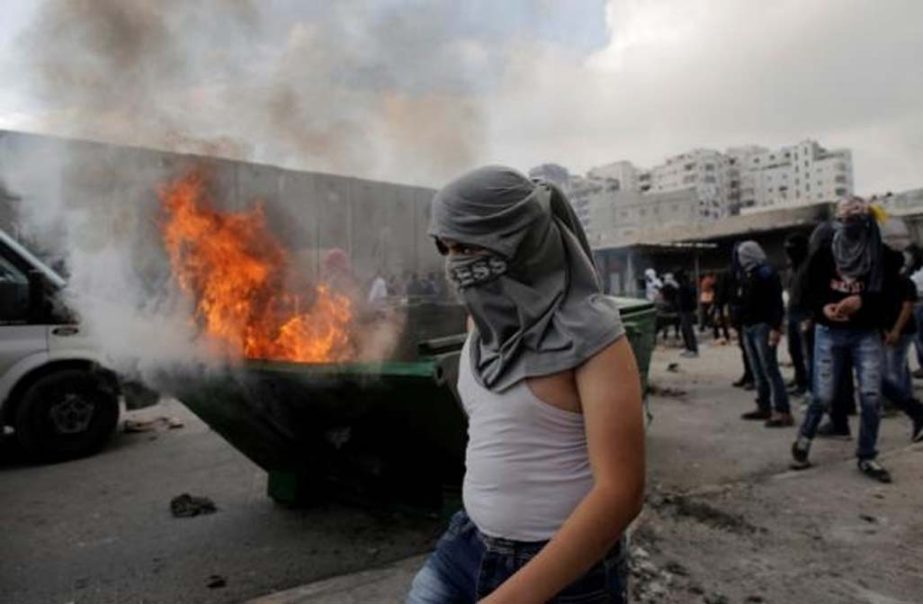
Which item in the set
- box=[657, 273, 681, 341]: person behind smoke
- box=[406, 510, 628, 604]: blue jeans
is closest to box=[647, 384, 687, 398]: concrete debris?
box=[657, 273, 681, 341]: person behind smoke

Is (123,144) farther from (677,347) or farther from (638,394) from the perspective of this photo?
(677,347)

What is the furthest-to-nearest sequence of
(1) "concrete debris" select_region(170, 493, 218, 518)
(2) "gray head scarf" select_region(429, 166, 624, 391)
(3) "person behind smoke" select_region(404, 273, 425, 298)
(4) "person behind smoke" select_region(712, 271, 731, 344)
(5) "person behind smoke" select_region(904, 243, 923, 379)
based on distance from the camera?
(4) "person behind smoke" select_region(712, 271, 731, 344) → (3) "person behind smoke" select_region(404, 273, 425, 298) → (5) "person behind smoke" select_region(904, 243, 923, 379) → (1) "concrete debris" select_region(170, 493, 218, 518) → (2) "gray head scarf" select_region(429, 166, 624, 391)

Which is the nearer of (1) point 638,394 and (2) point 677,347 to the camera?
(1) point 638,394

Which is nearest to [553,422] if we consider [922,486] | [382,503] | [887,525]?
[382,503]

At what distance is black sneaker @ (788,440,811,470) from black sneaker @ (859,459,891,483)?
38 centimetres

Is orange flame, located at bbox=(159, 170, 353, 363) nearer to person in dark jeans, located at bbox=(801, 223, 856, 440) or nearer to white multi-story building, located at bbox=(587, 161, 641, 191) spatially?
person in dark jeans, located at bbox=(801, 223, 856, 440)

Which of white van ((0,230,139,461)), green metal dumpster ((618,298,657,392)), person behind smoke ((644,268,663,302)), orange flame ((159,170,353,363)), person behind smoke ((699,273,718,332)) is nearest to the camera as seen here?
orange flame ((159,170,353,363))

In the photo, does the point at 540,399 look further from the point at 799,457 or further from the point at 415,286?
the point at 415,286

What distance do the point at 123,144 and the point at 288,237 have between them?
3.91 feet

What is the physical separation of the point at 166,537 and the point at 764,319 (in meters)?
5.59

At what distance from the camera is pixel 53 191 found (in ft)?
15.1

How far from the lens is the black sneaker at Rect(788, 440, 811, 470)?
Answer: 5.41m

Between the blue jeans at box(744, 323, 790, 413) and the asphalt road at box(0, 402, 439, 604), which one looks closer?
the asphalt road at box(0, 402, 439, 604)

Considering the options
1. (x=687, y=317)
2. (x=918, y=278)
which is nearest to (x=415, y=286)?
(x=687, y=317)
